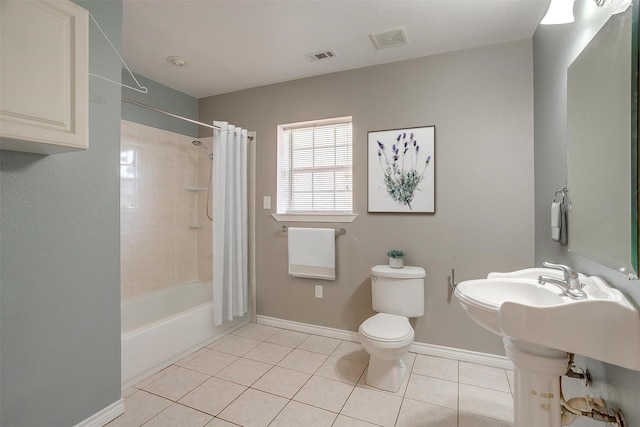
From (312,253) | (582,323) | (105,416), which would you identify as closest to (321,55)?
(312,253)

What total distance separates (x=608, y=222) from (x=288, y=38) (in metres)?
2.10

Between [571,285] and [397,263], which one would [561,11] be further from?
[397,263]

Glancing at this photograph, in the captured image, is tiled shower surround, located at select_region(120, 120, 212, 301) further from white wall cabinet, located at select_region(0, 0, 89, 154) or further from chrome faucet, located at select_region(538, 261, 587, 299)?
chrome faucet, located at select_region(538, 261, 587, 299)

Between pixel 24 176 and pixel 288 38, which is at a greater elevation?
pixel 288 38

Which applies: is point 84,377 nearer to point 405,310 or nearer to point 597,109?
point 405,310

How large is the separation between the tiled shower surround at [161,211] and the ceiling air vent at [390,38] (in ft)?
6.77

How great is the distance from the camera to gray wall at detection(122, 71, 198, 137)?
2671 mm

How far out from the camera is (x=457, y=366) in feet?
7.29

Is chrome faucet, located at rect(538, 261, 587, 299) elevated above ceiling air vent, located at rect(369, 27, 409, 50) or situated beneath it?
situated beneath

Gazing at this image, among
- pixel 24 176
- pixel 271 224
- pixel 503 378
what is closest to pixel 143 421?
pixel 24 176

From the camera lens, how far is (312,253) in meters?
2.72

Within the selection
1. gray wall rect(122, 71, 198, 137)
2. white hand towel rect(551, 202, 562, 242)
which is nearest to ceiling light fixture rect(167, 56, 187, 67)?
gray wall rect(122, 71, 198, 137)

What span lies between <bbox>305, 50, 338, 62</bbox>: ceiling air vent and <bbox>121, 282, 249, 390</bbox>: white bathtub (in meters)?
2.27

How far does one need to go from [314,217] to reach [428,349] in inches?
57.4
